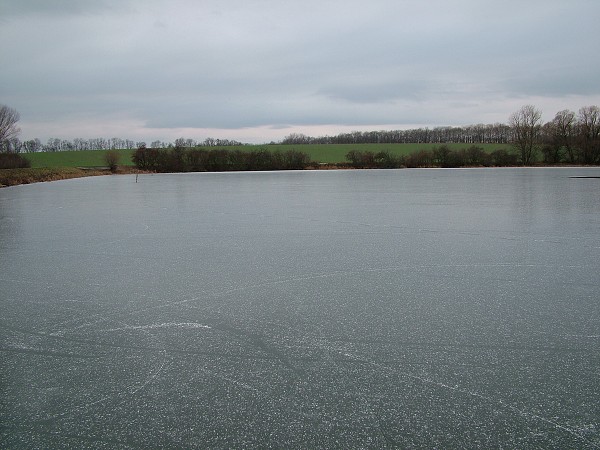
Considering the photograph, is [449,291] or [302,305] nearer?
[302,305]

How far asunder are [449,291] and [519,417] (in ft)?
6.92

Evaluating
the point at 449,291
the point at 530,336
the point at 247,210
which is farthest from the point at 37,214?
the point at 530,336

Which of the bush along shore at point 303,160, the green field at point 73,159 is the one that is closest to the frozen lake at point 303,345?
the bush along shore at point 303,160

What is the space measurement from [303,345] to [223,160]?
53.9 meters

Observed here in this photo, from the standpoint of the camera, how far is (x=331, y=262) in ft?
18.1

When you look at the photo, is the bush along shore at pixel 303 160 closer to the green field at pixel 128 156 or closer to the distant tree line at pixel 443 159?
the distant tree line at pixel 443 159

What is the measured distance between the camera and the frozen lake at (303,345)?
6.82 feet

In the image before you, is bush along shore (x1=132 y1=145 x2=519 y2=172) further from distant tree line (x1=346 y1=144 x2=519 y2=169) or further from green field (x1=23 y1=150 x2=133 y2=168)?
green field (x1=23 y1=150 x2=133 y2=168)

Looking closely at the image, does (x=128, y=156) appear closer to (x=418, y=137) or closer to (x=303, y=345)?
(x=418, y=137)

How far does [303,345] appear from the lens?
2965mm

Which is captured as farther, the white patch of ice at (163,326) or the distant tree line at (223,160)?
the distant tree line at (223,160)

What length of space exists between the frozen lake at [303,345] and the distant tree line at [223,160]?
159ft

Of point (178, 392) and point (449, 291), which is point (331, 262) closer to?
point (449, 291)

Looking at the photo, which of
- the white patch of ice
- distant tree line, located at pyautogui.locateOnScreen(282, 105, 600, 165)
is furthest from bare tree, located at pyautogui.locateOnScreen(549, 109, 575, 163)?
the white patch of ice
